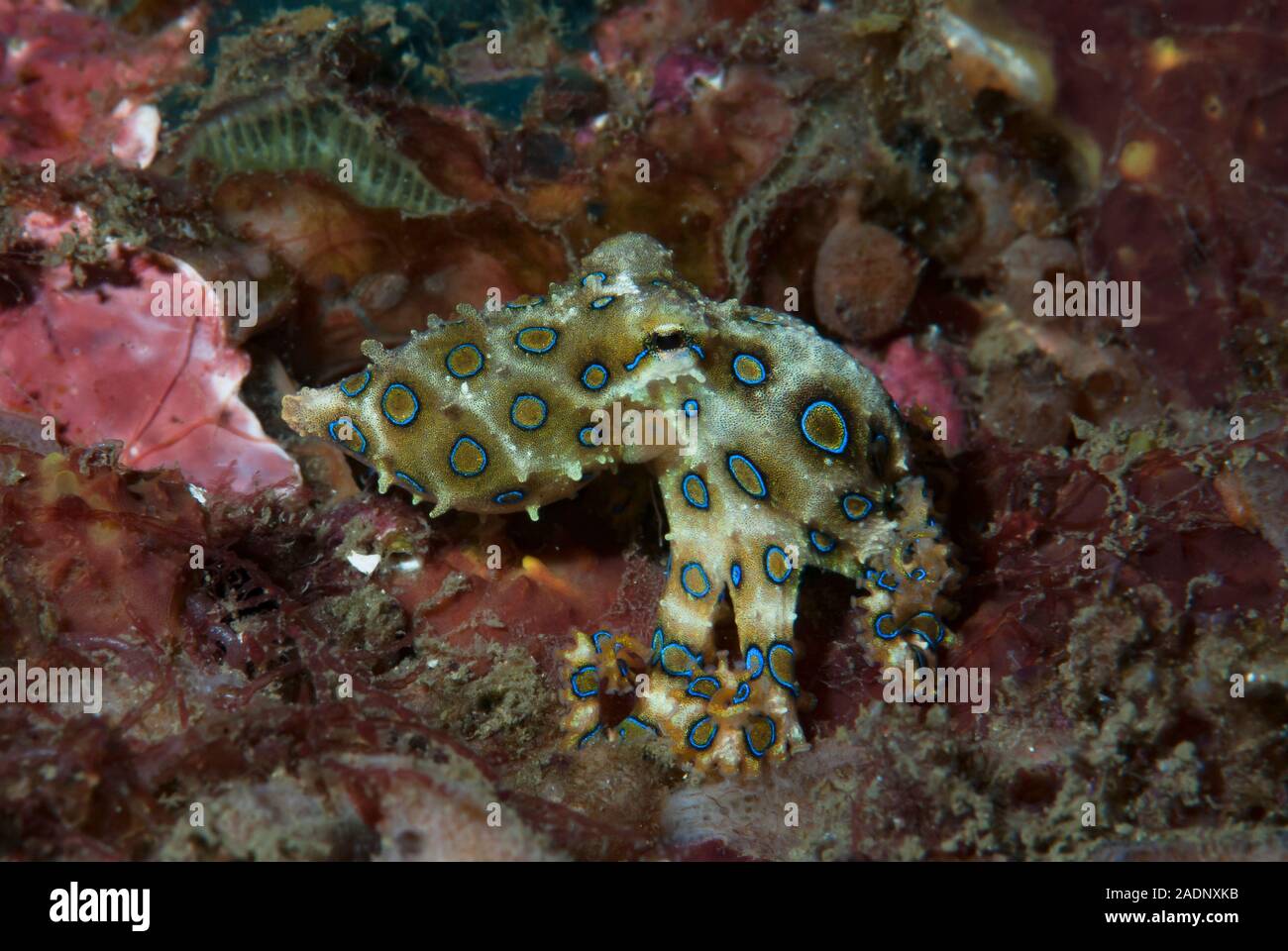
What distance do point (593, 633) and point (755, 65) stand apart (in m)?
4.38

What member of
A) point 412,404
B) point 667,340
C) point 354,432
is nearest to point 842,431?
point 667,340

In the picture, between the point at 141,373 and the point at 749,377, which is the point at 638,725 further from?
the point at 141,373

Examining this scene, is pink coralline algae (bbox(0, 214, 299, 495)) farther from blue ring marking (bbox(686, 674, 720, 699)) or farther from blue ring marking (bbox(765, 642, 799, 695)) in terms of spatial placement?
blue ring marking (bbox(765, 642, 799, 695))

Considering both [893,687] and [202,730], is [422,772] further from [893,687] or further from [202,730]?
[893,687]

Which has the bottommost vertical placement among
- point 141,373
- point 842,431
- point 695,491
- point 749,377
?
point 695,491

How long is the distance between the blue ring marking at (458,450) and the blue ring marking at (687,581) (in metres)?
1.24

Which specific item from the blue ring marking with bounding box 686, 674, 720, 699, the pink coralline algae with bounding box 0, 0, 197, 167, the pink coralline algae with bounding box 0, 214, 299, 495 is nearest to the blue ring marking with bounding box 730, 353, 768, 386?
the blue ring marking with bounding box 686, 674, 720, 699

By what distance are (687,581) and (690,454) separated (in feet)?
2.41

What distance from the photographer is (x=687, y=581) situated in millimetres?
4625

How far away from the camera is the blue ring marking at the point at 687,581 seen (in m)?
4.59

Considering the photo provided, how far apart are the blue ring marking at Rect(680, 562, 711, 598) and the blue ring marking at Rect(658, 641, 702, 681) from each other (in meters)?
0.29

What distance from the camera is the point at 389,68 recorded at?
6.29m

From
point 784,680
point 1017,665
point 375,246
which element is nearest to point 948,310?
point 1017,665

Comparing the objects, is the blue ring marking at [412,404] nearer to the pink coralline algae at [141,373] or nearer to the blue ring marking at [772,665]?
Result: the pink coralline algae at [141,373]
